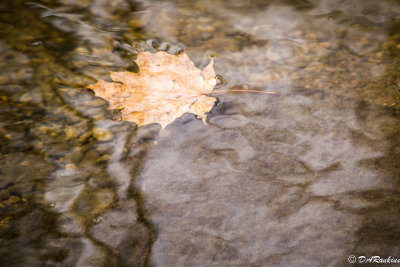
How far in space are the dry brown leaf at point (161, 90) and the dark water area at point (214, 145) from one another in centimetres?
8

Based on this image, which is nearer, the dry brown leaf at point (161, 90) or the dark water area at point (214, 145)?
the dark water area at point (214, 145)

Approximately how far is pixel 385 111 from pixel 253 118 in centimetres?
91

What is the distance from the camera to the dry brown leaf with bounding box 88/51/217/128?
6.39 feet

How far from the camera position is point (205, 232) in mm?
1483

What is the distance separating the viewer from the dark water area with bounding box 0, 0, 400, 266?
4.76 ft

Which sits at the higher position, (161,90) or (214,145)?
(161,90)

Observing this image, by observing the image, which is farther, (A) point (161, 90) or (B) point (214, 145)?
(A) point (161, 90)

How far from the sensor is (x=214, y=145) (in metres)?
1.81

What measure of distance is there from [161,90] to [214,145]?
1.98 feet

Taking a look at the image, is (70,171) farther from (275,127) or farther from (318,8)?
(318,8)

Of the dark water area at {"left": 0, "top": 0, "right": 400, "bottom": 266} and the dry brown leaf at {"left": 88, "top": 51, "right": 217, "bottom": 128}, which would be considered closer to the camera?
the dark water area at {"left": 0, "top": 0, "right": 400, "bottom": 266}

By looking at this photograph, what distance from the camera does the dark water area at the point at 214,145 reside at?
1451 mm

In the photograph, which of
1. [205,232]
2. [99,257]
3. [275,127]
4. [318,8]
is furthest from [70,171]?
[318,8]

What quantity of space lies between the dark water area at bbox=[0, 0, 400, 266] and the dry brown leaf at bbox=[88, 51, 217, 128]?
0.08 m
